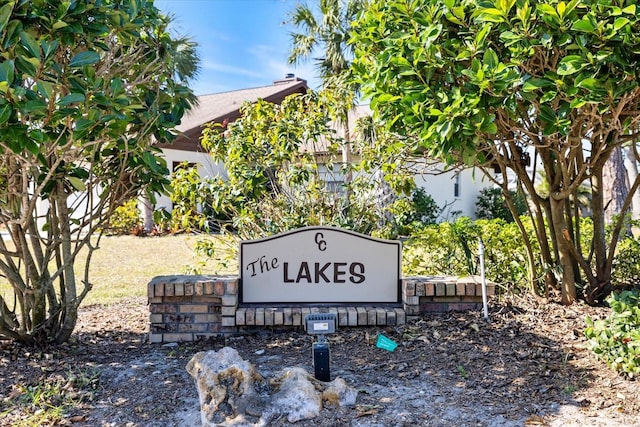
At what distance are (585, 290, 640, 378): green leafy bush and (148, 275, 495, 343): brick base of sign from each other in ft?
4.06

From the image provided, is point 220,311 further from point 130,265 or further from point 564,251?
point 130,265

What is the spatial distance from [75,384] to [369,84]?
2717 millimetres

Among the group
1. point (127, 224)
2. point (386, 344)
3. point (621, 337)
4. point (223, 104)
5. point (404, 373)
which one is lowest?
point (404, 373)

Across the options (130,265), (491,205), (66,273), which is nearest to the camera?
(66,273)

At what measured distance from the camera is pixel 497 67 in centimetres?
303

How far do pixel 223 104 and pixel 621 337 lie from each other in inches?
709

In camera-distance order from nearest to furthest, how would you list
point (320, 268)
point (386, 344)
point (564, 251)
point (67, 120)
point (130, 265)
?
point (67, 120), point (386, 344), point (320, 268), point (564, 251), point (130, 265)

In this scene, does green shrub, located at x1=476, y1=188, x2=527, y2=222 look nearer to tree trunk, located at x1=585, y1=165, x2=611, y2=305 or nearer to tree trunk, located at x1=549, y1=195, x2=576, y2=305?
tree trunk, located at x1=585, y1=165, x2=611, y2=305

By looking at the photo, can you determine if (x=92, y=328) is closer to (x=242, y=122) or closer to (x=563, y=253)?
(x=242, y=122)

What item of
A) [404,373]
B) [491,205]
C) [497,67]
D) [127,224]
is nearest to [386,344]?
[404,373]

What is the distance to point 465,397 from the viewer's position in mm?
3117

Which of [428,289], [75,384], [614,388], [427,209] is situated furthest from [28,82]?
[427,209]

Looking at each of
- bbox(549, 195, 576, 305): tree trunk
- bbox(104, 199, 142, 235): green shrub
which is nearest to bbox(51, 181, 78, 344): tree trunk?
bbox(549, 195, 576, 305): tree trunk

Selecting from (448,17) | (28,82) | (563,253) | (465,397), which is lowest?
(465,397)
